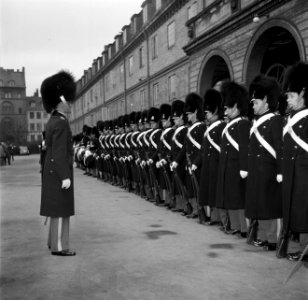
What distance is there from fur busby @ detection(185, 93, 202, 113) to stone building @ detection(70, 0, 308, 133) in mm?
3502

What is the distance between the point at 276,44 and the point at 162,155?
794 centimetres

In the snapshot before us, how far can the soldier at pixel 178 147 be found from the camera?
29.3 ft

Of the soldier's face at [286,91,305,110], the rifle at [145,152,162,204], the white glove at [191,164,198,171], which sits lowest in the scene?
the rifle at [145,152,162,204]

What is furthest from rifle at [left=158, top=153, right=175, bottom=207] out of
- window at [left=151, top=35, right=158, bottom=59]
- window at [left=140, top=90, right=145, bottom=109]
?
window at [left=140, top=90, right=145, bottom=109]

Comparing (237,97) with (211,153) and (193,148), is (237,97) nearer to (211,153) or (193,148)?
(211,153)

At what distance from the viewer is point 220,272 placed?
Result: 16.1ft

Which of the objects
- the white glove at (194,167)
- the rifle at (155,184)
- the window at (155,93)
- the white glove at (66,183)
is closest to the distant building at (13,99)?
the window at (155,93)

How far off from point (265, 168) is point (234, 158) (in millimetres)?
900

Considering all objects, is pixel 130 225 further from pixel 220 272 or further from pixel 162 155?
pixel 220 272

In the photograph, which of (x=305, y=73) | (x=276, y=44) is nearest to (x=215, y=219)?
(x=305, y=73)

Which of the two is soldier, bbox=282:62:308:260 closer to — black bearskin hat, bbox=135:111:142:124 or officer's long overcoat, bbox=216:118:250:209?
officer's long overcoat, bbox=216:118:250:209

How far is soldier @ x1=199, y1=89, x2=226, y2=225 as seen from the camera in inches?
292

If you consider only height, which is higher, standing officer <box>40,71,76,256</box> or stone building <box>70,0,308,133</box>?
stone building <box>70,0,308,133</box>

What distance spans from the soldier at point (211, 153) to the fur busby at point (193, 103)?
730mm
